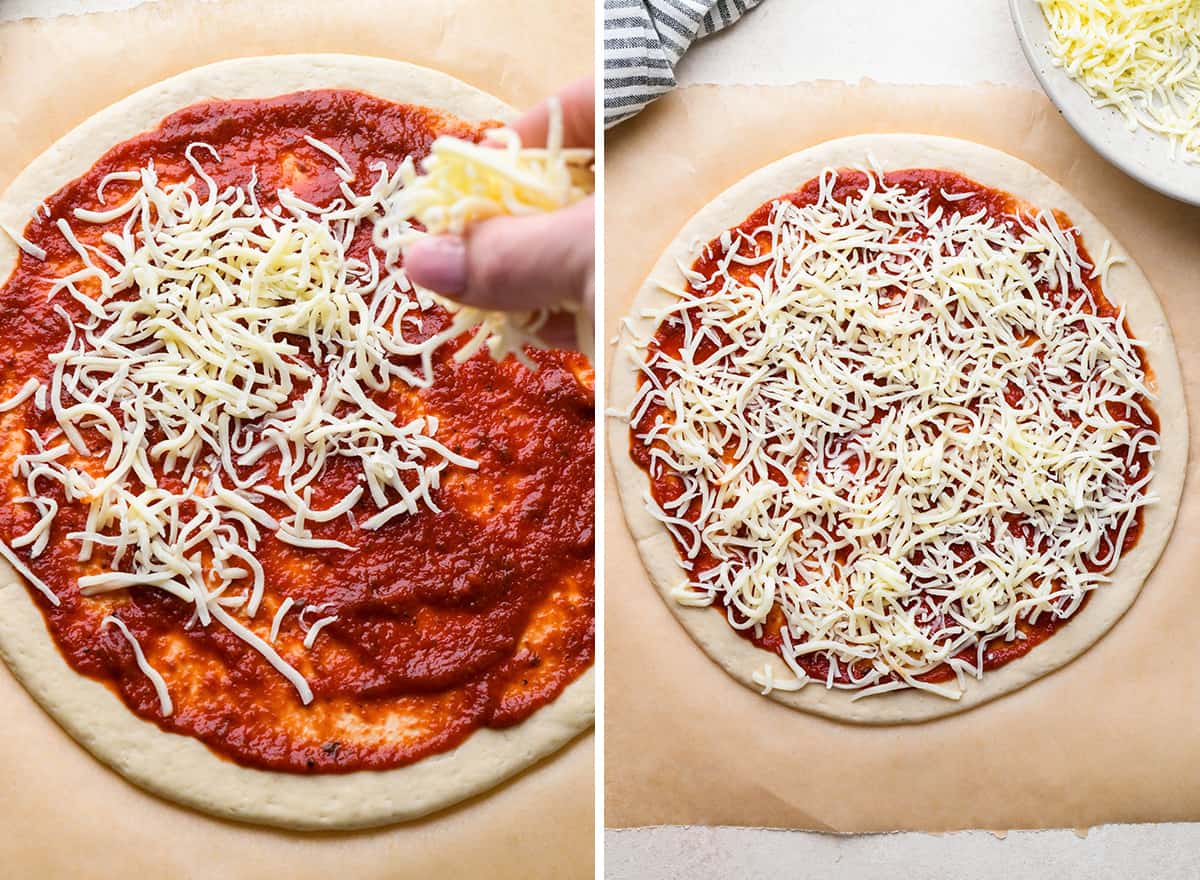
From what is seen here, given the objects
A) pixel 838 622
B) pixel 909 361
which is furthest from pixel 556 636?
pixel 909 361

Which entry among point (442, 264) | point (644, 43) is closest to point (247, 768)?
point (442, 264)

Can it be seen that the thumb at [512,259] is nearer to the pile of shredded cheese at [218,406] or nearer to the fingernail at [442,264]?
the fingernail at [442,264]

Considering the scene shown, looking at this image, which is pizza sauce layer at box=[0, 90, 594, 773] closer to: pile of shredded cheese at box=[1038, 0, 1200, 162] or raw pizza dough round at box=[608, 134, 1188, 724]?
raw pizza dough round at box=[608, 134, 1188, 724]

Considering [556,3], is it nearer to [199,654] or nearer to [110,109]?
[110,109]

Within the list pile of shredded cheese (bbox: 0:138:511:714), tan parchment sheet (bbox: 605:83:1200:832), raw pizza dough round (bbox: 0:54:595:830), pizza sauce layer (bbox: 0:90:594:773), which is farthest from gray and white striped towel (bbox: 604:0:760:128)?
raw pizza dough round (bbox: 0:54:595:830)

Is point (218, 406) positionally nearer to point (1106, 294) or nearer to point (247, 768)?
point (247, 768)

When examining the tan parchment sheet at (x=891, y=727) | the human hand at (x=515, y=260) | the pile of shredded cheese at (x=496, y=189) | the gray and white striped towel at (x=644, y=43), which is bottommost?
the tan parchment sheet at (x=891, y=727)

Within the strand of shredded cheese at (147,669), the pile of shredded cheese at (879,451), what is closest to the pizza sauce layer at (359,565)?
the strand of shredded cheese at (147,669)
